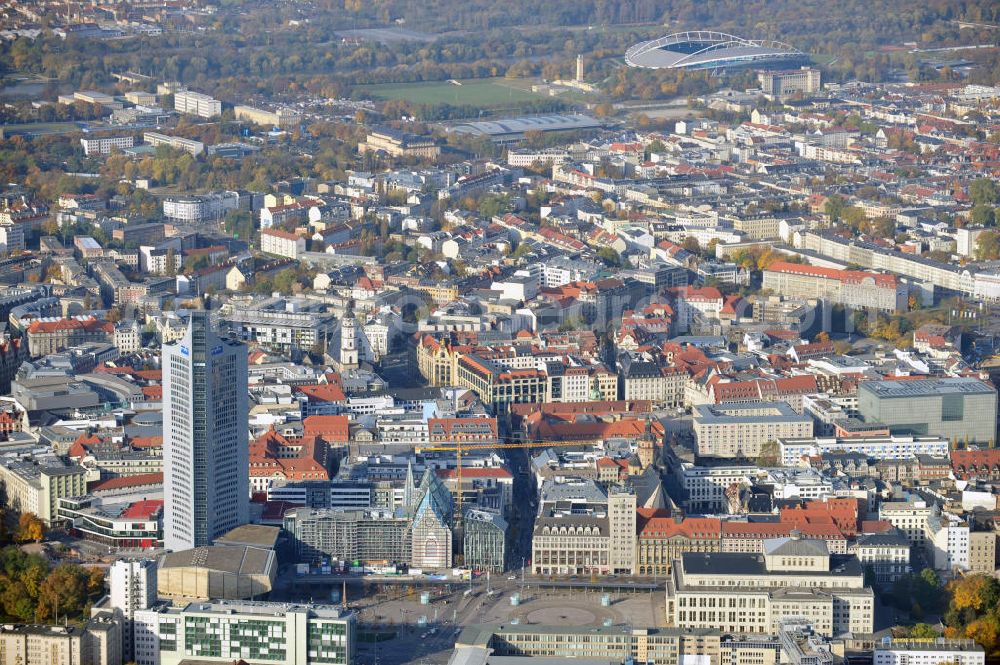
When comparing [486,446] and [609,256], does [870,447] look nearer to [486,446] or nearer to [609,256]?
[486,446]

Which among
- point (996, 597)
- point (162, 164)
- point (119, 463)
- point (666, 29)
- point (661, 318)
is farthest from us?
point (666, 29)

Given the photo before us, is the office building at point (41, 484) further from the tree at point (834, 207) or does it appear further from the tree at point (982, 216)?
the tree at point (982, 216)

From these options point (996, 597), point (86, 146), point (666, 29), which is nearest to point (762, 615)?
point (996, 597)

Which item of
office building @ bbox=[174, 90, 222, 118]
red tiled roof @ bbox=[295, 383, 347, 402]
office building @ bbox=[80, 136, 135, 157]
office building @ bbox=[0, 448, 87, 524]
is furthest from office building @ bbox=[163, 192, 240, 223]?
office building @ bbox=[0, 448, 87, 524]

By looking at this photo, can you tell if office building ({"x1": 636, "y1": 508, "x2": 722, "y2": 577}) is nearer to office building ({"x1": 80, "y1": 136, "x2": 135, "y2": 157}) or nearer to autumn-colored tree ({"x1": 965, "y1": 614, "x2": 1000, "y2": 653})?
autumn-colored tree ({"x1": 965, "y1": 614, "x2": 1000, "y2": 653})

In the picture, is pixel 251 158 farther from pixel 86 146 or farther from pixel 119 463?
pixel 119 463

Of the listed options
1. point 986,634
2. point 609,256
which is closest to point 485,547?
point 986,634
